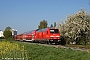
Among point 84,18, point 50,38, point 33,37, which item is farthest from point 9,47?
point 33,37

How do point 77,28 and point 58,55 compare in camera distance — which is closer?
point 58,55

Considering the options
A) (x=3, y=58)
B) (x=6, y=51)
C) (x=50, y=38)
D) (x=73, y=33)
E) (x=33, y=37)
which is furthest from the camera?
(x=33, y=37)

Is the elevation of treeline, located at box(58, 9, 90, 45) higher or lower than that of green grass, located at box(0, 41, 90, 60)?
higher

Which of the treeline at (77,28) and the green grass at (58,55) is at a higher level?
the treeline at (77,28)

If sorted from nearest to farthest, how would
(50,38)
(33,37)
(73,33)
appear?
1. (50,38)
2. (73,33)
3. (33,37)

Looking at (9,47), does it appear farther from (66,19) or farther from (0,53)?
(66,19)

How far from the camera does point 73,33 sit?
48.8m

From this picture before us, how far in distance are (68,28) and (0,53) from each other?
39.6m

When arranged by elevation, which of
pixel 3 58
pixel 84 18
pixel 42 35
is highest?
pixel 84 18

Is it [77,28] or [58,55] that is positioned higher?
[77,28]

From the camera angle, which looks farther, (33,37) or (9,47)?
(33,37)

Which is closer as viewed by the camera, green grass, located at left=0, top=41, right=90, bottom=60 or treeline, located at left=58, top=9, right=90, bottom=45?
green grass, located at left=0, top=41, right=90, bottom=60

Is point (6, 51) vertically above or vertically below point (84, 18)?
below

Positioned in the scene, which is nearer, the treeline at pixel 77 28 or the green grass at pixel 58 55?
the green grass at pixel 58 55
